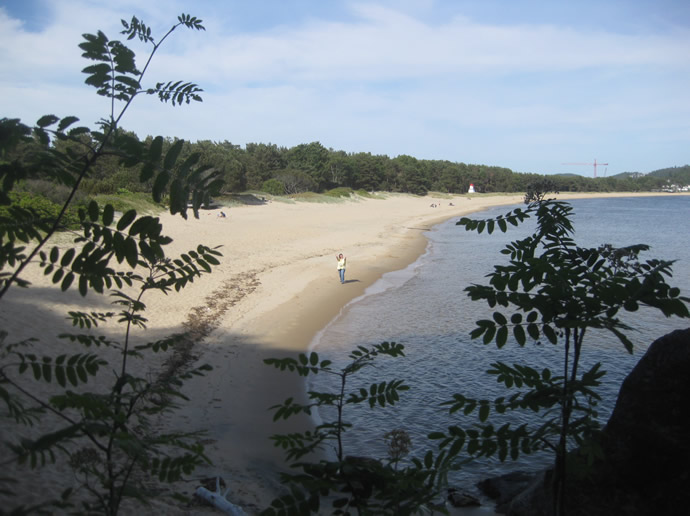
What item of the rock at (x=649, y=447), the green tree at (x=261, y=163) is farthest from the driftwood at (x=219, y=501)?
the green tree at (x=261, y=163)

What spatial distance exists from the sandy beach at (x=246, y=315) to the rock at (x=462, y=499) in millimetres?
2283

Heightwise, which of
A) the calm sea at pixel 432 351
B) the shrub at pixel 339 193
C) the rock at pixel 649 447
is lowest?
the calm sea at pixel 432 351

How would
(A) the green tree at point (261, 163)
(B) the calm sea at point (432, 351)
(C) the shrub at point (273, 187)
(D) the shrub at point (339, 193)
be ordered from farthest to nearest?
(D) the shrub at point (339, 193) < (A) the green tree at point (261, 163) < (C) the shrub at point (273, 187) < (B) the calm sea at point (432, 351)

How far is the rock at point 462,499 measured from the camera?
23.0 feet

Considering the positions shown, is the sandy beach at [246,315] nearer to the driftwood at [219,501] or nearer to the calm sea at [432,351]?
the driftwood at [219,501]

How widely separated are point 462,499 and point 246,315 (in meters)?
9.65

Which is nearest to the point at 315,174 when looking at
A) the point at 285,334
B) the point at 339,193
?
the point at 339,193

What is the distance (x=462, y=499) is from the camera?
705 centimetres

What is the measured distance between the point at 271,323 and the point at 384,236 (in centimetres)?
2337

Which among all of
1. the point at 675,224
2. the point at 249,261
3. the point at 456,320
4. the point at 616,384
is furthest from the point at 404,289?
the point at 675,224

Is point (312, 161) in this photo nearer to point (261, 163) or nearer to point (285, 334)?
point (261, 163)

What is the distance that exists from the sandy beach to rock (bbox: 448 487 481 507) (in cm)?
228

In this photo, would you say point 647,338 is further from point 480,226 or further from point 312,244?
point 312,244

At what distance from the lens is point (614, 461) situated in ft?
17.0
